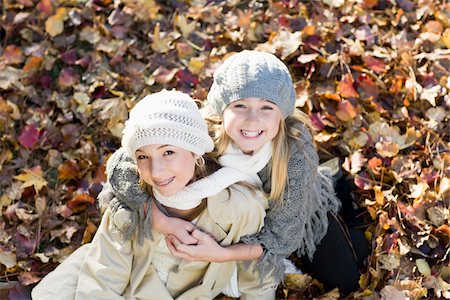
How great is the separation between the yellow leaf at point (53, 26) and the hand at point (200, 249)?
1.64 metres

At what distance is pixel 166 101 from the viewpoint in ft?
7.27

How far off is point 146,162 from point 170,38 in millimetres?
1533

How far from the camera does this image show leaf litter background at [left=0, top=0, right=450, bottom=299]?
9.20ft

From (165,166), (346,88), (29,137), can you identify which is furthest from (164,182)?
(346,88)

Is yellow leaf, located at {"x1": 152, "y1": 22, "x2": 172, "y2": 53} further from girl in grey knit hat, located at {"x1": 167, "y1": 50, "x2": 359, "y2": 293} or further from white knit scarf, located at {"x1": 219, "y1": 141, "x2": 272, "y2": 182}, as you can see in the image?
white knit scarf, located at {"x1": 219, "y1": 141, "x2": 272, "y2": 182}

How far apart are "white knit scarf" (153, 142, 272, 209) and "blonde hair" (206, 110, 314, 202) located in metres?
0.02

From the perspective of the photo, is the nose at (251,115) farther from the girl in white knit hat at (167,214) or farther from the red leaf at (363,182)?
the red leaf at (363,182)

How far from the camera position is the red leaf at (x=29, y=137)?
3.21 m

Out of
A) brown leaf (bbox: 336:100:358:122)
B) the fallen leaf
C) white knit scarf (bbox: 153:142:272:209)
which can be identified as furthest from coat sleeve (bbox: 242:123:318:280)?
Result: the fallen leaf

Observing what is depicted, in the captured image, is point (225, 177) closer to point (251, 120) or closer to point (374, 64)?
point (251, 120)

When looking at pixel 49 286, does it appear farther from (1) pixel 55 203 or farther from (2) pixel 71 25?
(2) pixel 71 25

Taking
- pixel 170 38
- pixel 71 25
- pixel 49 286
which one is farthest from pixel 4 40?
pixel 49 286

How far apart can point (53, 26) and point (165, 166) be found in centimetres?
173

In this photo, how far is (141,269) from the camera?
2.49 metres
